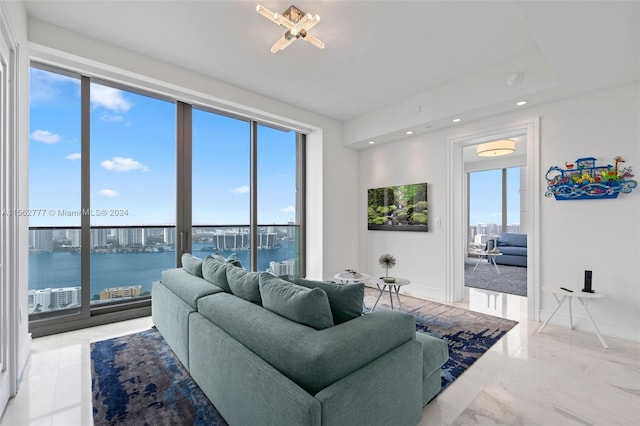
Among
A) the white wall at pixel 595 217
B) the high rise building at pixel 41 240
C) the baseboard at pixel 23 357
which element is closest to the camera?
the baseboard at pixel 23 357

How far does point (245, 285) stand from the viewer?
1992 millimetres

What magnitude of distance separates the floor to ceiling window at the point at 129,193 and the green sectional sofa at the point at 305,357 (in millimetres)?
2109

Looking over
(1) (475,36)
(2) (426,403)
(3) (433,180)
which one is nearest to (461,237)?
(3) (433,180)

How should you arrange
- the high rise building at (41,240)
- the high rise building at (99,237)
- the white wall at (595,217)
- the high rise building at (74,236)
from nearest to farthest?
1. the white wall at (595,217)
2. the high rise building at (41,240)
3. the high rise building at (74,236)
4. the high rise building at (99,237)

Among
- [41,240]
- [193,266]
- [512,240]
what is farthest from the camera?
[512,240]

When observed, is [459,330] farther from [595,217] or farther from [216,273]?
[216,273]

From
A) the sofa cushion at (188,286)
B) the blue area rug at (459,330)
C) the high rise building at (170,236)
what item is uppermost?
the high rise building at (170,236)

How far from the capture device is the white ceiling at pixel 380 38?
2258 millimetres

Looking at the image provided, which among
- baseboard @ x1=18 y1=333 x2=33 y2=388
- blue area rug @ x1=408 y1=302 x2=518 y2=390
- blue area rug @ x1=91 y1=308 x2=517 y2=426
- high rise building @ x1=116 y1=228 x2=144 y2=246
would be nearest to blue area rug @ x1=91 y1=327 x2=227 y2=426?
blue area rug @ x1=91 y1=308 x2=517 y2=426

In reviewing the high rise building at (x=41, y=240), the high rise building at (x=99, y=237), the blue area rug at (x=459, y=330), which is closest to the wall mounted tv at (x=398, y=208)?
the blue area rug at (x=459, y=330)

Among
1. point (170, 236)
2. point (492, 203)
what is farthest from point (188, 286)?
point (492, 203)

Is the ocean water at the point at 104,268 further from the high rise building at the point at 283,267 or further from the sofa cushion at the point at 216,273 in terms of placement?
the sofa cushion at the point at 216,273

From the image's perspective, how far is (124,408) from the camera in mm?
1885

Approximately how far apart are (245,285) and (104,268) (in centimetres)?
259
